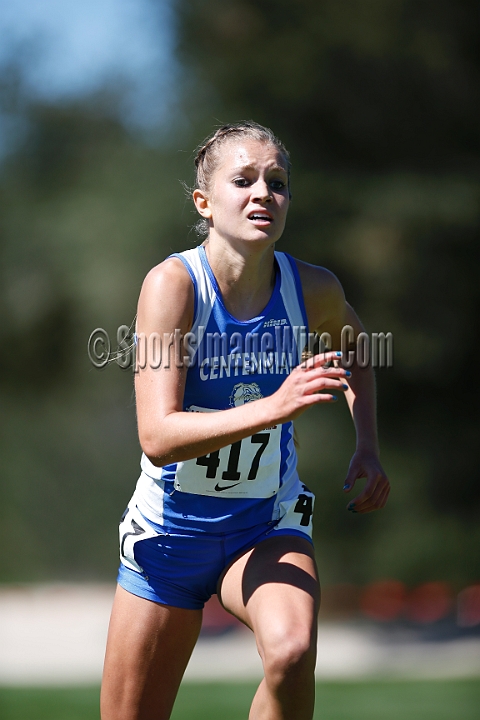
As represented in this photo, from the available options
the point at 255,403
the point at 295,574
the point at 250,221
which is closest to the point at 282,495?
the point at 295,574

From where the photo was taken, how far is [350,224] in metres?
9.72

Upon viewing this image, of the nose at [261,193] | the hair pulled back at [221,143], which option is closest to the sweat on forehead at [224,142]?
the hair pulled back at [221,143]

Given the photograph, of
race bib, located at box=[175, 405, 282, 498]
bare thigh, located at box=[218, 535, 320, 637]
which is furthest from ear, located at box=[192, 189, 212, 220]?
bare thigh, located at box=[218, 535, 320, 637]

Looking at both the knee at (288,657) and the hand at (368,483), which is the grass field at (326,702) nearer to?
the hand at (368,483)

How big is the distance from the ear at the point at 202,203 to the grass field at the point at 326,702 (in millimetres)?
4739

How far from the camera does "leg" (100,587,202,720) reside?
7.90ft

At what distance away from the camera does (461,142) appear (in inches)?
396

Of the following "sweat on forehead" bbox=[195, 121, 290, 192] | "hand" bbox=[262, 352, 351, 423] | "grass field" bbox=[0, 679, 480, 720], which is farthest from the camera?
"grass field" bbox=[0, 679, 480, 720]

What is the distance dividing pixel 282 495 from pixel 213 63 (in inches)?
350

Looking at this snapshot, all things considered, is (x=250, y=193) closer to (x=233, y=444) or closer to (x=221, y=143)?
(x=221, y=143)

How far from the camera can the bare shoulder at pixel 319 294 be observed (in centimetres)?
262

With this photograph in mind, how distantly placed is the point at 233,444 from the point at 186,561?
37 cm

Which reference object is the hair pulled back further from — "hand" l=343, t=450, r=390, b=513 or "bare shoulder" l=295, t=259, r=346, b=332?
"hand" l=343, t=450, r=390, b=513

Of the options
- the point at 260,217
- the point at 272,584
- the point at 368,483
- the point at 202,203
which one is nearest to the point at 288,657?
the point at 272,584
